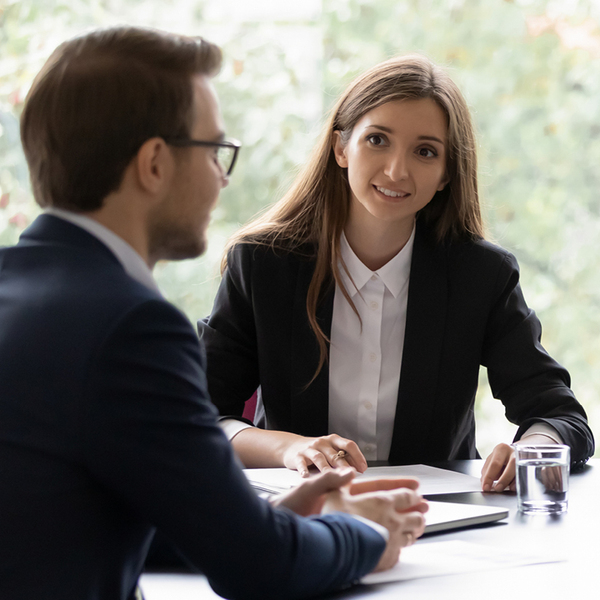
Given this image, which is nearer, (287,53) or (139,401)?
(139,401)

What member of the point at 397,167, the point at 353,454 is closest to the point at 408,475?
the point at 353,454

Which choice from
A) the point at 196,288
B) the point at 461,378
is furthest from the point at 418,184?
the point at 196,288

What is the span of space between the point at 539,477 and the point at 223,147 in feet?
2.36

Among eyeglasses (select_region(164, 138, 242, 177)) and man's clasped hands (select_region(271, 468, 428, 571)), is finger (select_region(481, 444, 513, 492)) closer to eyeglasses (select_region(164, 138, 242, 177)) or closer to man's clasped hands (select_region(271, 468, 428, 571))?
man's clasped hands (select_region(271, 468, 428, 571))

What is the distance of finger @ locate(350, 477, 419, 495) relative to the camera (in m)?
1.07

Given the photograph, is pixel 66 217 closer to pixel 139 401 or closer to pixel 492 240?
pixel 139 401

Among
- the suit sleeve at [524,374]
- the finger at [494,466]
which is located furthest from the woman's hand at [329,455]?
the suit sleeve at [524,374]

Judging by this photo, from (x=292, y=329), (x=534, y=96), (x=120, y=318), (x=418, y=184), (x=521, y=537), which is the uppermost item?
(x=534, y=96)

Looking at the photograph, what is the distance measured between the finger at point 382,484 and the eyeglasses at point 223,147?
449mm

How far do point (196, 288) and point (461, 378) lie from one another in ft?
6.07

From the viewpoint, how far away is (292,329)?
1.85 metres

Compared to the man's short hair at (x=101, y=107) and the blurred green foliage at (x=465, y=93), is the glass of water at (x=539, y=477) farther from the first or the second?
the blurred green foliage at (x=465, y=93)

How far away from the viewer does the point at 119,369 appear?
724 mm

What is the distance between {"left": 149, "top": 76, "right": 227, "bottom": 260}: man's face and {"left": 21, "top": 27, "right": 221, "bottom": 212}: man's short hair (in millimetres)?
23
